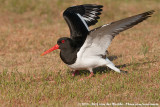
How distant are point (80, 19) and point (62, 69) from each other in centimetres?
162

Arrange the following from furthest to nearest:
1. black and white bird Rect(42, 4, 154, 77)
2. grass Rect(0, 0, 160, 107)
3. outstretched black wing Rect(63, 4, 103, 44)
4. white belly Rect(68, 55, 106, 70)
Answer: outstretched black wing Rect(63, 4, 103, 44), white belly Rect(68, 55, 106, 70), black and white bird Rect(42, 4, 154, 77), grass Rect(0, 0, 160, 107)

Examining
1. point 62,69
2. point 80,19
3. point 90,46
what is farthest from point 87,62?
point 80,19

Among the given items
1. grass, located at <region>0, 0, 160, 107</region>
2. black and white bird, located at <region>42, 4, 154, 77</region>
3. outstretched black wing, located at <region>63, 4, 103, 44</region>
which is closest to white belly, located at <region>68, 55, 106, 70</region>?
black and white bird, located at <region>42, 4, 154, 77</region>

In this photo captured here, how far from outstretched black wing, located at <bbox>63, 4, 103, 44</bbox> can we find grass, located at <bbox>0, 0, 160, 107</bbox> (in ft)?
1.99

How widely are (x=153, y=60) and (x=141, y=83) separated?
1999mm

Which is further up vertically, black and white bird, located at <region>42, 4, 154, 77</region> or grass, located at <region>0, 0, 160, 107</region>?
black and white bird, located at <region>42, 4, 154, 77</region>

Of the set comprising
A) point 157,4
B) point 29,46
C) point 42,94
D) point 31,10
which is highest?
point 42,94

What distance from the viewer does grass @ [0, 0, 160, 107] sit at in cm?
613

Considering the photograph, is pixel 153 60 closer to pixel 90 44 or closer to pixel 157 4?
pixel 90 44

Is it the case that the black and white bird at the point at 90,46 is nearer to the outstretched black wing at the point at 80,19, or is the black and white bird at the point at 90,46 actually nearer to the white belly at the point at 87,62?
the white belly at the point at 87,62

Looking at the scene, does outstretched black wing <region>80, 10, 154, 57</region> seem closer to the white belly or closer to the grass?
the white belly

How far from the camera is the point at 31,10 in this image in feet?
54.3

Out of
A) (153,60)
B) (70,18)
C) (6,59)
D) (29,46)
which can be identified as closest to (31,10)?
(29,46)

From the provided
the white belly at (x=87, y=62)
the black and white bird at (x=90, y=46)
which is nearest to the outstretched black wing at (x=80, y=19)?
the black and white bird at (x=90, y=46)
